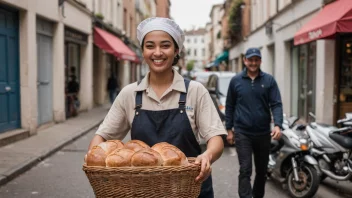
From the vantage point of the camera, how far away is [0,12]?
32.6 feet

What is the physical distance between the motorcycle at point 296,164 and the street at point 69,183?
0.30 m

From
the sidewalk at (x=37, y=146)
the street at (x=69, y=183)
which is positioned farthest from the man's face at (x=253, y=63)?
the sidewalk at (x=37, y=146)

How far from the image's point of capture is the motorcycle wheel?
18.5 ft

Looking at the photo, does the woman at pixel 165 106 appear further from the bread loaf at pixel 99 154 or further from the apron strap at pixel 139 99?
the bread loaf at pixel 99 154

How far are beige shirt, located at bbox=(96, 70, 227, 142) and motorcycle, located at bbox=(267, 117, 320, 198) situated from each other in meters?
3.59

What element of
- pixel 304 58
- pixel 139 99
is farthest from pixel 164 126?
pixel 304 58

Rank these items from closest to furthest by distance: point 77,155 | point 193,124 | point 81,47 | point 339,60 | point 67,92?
point 193,124, point 77,155, point 339,60, point 67,92, point 81,47

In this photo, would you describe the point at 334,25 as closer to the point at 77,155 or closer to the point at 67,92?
the point at 77,155

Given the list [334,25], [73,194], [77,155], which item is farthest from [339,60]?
[73,194]

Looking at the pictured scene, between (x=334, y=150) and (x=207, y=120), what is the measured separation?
381 centimetres

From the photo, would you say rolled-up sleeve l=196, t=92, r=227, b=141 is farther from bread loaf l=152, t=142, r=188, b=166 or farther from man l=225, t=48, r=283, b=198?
man l=225, t=48, r=283, b=198

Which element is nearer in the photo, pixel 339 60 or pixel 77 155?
pixel 77 155

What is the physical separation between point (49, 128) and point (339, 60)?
324 inches

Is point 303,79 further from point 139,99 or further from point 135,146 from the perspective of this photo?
point 135,146
